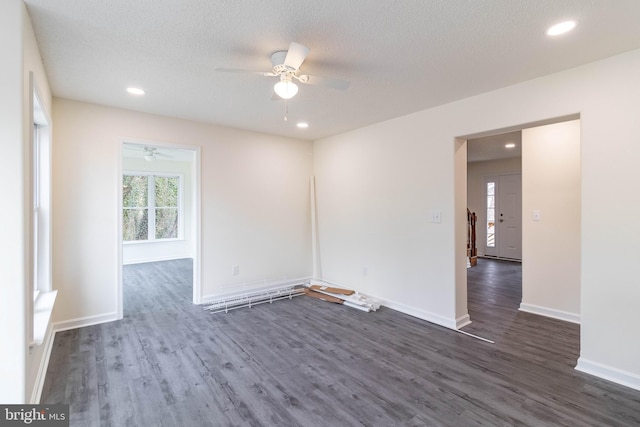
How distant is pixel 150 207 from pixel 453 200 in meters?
7.01

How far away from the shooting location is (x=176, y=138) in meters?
3.99

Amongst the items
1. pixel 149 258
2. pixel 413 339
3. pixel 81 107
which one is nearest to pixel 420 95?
pixel 413 339

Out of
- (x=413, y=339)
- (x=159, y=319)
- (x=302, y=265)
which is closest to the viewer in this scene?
(x=413, y=339)

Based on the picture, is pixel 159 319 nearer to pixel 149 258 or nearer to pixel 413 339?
pixel 413 339

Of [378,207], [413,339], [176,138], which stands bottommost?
[413,339]

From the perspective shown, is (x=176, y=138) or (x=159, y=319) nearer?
(x=159, y=319)

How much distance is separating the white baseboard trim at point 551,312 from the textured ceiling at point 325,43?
2739 millimetres

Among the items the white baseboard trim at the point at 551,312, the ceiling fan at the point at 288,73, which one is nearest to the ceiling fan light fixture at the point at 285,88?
the ceiling fan at the point at 288,73

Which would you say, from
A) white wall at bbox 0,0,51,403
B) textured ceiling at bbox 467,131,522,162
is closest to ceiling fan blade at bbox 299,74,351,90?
white wall at bbox 0,0,51,403

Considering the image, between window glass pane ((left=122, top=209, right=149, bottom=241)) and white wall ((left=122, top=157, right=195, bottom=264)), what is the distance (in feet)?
0.77

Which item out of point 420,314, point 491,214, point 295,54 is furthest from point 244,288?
point 491,214

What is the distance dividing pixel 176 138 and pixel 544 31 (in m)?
3.86

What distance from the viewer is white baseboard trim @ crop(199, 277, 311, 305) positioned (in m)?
4.24

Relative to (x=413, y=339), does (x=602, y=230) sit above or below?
above
